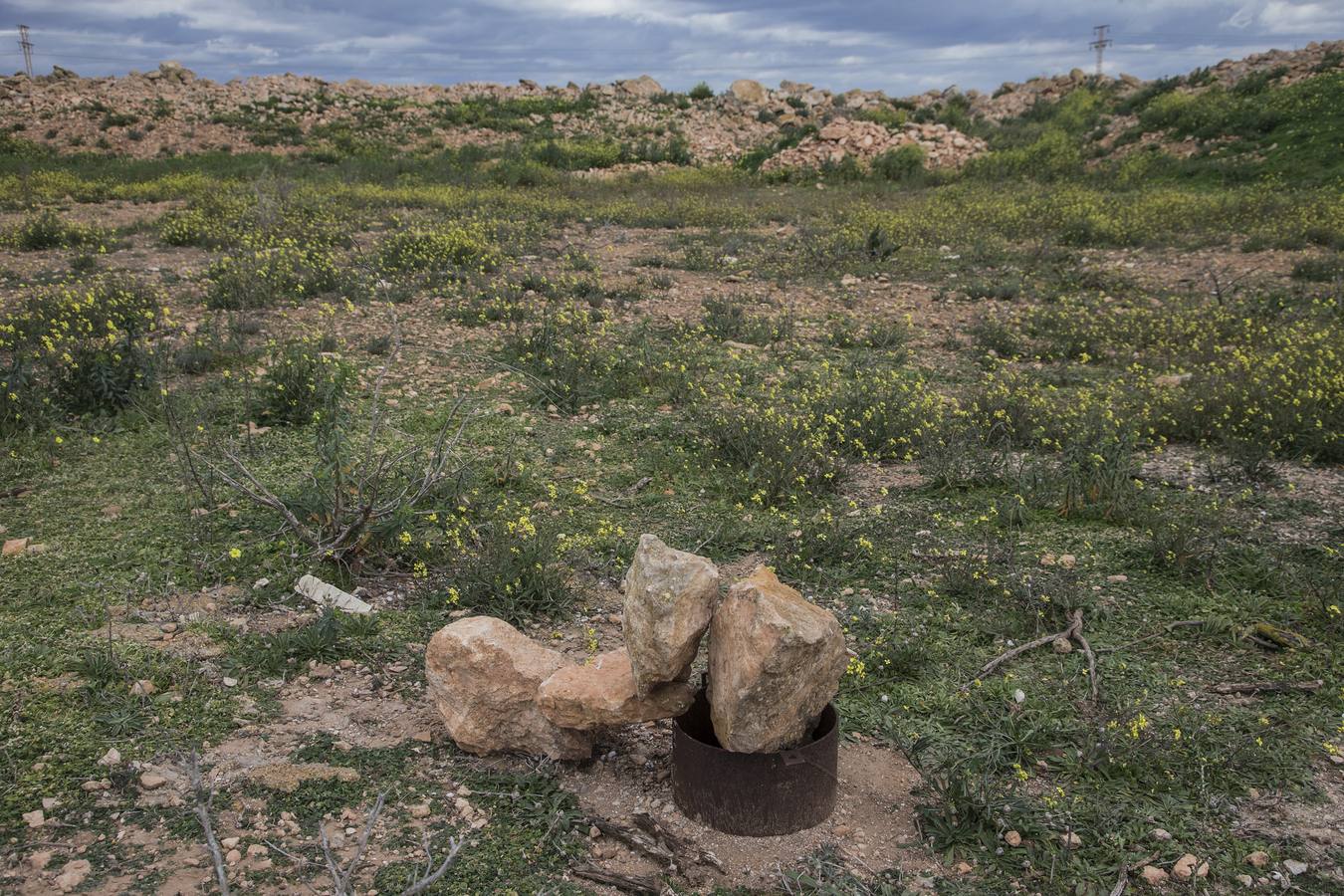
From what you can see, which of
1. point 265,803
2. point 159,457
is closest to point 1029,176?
point 159,457

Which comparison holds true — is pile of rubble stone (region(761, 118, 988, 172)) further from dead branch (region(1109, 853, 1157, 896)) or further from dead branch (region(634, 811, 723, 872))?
dead branch (region(634, 811, 723, 872))

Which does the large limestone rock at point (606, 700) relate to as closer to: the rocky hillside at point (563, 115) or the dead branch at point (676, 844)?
the dead branch at point (676, 844)

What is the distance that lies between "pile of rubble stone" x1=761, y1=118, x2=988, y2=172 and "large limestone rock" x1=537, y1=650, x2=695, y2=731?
17.3 m

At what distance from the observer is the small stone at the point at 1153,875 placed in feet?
8.87

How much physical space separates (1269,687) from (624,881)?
254 centimetres

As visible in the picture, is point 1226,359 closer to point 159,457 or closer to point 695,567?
point 695,567

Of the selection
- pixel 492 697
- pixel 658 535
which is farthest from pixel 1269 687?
pixel 492 697

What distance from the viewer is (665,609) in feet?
9.05

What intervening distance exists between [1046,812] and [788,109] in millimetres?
25125

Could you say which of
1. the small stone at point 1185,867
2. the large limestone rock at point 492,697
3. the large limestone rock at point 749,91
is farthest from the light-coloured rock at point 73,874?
the large limestone rock at point 749,91

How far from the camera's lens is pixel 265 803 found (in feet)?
9.34

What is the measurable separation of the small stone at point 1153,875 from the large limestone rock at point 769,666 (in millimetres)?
999

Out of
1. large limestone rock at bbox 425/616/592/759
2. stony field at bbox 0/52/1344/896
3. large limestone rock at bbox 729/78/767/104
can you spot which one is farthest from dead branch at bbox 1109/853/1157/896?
large limestone rock at bbox 729/78/767/104

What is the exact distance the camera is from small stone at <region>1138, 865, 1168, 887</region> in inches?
106
